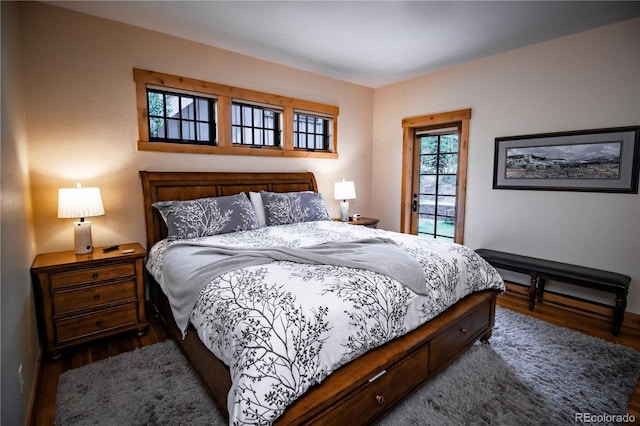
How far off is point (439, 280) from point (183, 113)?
305cm

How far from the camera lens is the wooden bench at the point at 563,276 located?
270cm

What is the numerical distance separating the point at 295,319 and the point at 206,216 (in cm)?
185

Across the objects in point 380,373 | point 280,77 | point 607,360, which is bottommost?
point 607,360

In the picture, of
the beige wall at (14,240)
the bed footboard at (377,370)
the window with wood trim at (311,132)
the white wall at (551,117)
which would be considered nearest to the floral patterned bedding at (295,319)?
the bed footboard at (377,370)

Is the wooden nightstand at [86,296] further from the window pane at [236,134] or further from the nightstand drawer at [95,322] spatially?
the window pane at [236,134]

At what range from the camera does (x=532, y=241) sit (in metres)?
3.57

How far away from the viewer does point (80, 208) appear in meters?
2.50

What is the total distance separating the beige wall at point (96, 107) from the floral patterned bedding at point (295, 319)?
6.18 ft

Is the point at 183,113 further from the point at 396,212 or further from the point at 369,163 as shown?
the point at 396,212

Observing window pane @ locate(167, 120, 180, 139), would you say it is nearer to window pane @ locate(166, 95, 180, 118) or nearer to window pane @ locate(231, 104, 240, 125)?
window pane @ locate(166, 95, 180, 118)

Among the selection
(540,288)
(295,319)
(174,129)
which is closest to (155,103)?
(174,129)

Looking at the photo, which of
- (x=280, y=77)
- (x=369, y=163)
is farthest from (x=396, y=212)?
(x=280, y=77)

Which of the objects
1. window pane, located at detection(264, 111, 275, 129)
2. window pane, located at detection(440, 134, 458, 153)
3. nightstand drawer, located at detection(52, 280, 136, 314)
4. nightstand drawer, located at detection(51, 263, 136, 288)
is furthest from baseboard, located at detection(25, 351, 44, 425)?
window pane, located at detection(440, 134, 458, 153)

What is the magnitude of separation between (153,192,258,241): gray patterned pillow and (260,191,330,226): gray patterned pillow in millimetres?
265
